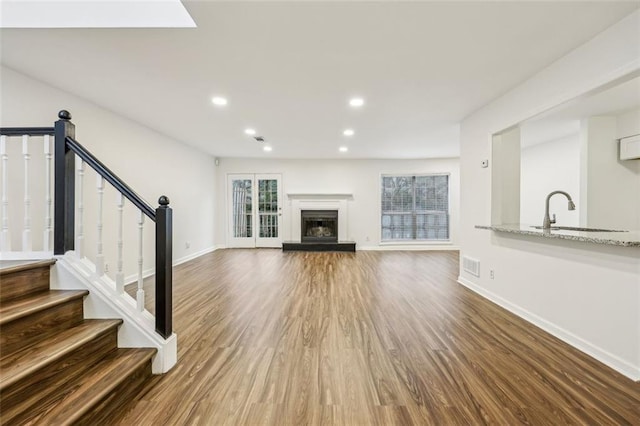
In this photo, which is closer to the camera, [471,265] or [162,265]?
[162,265]

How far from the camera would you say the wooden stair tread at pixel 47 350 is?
3.94ft

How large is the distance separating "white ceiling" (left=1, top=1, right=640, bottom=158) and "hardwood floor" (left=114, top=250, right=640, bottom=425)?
247 centimetres

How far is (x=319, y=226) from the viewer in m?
7.12

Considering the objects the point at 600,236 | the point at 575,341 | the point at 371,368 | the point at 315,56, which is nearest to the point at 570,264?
the point at 600,236

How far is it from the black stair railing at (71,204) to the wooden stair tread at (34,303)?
0.94 ft

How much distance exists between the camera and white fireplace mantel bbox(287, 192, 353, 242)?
275 inches

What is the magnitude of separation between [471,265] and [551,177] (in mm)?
3292

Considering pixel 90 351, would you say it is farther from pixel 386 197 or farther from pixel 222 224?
pixel 386 197

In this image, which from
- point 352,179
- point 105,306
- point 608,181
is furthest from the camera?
point 352,179

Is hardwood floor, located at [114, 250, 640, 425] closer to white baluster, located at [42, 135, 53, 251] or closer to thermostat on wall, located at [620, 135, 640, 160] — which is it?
white baluster, located at [42, 135, 53, 251]

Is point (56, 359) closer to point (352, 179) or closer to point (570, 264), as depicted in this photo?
point (570, 264)

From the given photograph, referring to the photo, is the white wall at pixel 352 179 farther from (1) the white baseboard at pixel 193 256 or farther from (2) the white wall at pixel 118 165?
(2) the white wall at pixel 118 165

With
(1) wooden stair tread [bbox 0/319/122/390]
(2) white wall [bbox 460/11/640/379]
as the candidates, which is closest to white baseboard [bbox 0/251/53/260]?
Result: (1) wooden stair tread [bbox 0/319/122/390]

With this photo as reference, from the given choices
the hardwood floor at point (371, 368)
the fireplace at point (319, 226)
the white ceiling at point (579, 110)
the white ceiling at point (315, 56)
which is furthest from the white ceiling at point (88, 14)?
the fireplace at point (319, 226)
